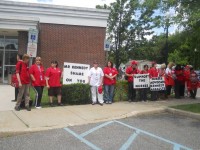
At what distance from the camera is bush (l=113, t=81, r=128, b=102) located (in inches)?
553

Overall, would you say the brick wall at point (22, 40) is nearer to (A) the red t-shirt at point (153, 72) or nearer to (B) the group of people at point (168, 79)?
(B) the group of people at point (168, 79)

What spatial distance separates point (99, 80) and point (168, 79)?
3936mm

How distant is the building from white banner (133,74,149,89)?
993 centimetres

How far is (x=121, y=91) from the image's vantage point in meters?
14.2

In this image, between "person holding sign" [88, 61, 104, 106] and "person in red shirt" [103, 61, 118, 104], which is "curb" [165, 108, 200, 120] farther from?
"person holding sign" [88, 61, 104, 106]

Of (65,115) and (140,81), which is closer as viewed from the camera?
(65,115)

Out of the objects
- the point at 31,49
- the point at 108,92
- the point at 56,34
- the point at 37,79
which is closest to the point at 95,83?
the point at 108,92

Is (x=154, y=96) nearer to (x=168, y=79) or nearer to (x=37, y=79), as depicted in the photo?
(x=168, y=79)

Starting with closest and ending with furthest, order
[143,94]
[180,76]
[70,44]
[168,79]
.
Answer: [143,94] → [168,79] → [180,76] → [70,44]

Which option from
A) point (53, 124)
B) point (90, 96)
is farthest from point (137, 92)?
point (53, 124)

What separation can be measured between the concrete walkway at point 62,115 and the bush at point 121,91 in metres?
0.70

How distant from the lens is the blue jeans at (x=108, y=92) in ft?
44.0

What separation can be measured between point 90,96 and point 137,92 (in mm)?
2329

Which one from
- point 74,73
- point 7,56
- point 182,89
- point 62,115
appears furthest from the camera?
point 7,56
